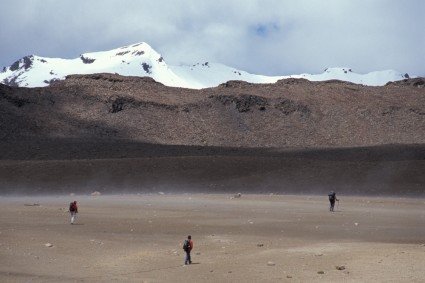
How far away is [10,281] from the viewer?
1742 cm

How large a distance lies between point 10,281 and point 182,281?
11.7 ft

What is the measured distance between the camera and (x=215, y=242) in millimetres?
24594

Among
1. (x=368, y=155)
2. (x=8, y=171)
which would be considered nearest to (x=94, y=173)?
(x=8, y=171)

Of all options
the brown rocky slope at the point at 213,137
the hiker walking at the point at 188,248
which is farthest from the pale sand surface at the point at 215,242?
the brown rocky slope at the point at 213,137

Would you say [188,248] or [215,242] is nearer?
[188,248]

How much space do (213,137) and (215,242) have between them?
6256cm

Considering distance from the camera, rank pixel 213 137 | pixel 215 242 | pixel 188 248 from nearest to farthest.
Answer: pixel 188 248 < pixel 215 242 < pixel 213 137

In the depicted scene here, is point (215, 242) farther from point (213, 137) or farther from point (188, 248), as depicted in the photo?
point (213, 137)

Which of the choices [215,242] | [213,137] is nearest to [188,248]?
[215,242]

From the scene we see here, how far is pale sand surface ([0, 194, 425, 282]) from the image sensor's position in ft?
61.1

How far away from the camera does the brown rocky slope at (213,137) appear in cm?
5550

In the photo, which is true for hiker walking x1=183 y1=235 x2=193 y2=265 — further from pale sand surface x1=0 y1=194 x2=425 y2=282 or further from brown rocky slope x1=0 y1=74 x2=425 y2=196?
brown rocky slope x1=0 y1=74 x2=425 y2=196

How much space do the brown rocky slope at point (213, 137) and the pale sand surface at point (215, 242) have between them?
1422 centimetres

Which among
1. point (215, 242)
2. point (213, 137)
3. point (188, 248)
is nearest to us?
point (188, 248)
